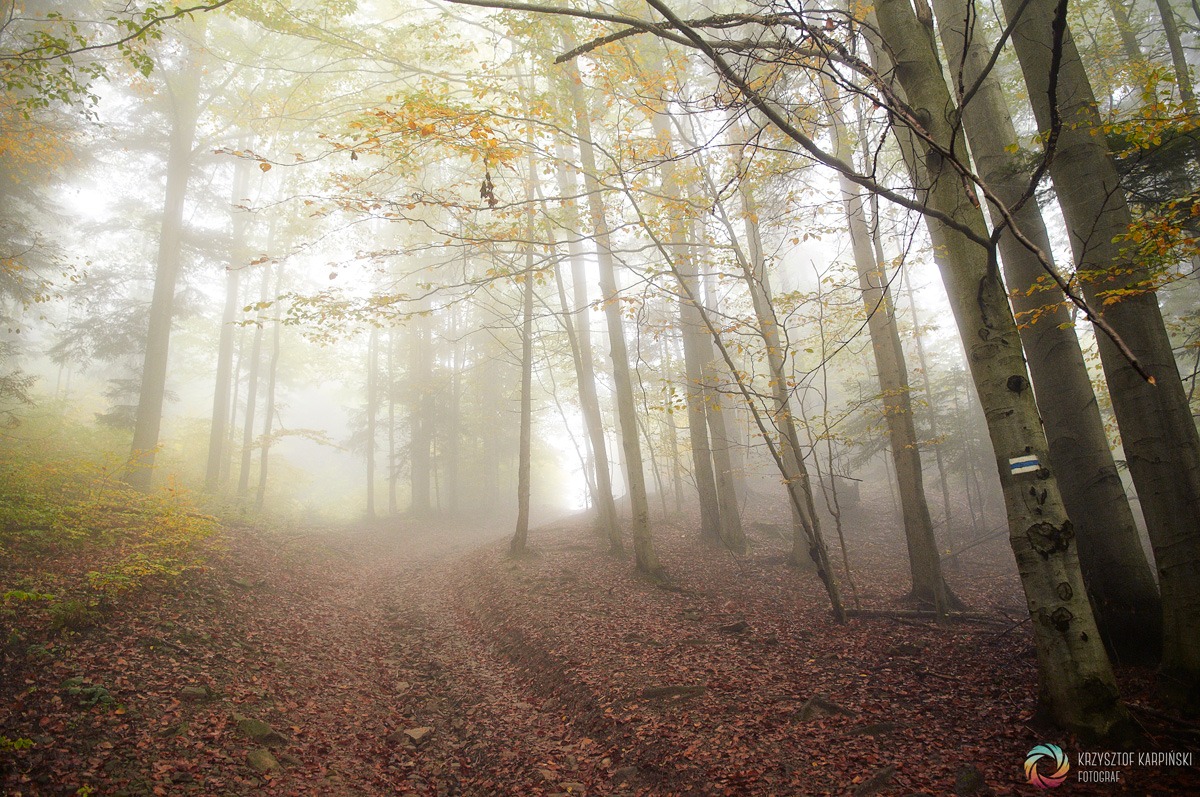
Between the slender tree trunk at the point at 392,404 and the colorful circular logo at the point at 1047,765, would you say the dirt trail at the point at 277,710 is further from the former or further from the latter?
the slender tree trunk at the point at 392,404

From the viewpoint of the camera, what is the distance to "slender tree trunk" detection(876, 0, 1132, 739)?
318cm

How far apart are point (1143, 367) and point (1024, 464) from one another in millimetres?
1395

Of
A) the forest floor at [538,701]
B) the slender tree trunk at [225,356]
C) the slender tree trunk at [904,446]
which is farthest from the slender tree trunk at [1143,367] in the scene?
the slender tree trunk at [225,356]

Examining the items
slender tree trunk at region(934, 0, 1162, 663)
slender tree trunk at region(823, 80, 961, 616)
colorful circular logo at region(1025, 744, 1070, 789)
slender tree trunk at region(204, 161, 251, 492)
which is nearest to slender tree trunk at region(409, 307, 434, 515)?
slender tree trunk at region(204, 161, 251, 492)

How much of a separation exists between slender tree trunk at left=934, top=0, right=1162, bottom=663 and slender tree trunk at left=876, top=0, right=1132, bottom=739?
158 centimetres

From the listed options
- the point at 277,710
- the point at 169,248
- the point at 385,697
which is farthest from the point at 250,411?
the point at 277,710

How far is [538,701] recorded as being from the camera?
5.75m

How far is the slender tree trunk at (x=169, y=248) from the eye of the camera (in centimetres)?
1177

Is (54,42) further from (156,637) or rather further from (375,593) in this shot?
(375,593)

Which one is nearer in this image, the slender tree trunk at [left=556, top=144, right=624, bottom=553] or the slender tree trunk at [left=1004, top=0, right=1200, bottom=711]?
the slender tree trunk at [left=1004, top=0, right=1200, bottom=711]

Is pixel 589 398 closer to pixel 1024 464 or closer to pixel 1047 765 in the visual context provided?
pixel 1024 464

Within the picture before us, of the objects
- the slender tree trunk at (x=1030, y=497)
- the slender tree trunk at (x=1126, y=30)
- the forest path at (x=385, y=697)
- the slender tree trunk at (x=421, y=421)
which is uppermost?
the slender tree trunk at (x=1126, y=30)

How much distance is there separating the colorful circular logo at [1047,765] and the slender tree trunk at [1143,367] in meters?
1.14

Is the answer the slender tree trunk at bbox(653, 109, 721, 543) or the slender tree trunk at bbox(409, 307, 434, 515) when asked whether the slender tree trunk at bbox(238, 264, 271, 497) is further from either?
the slender tree trunk at bbox(653, 109, 721, 543)
